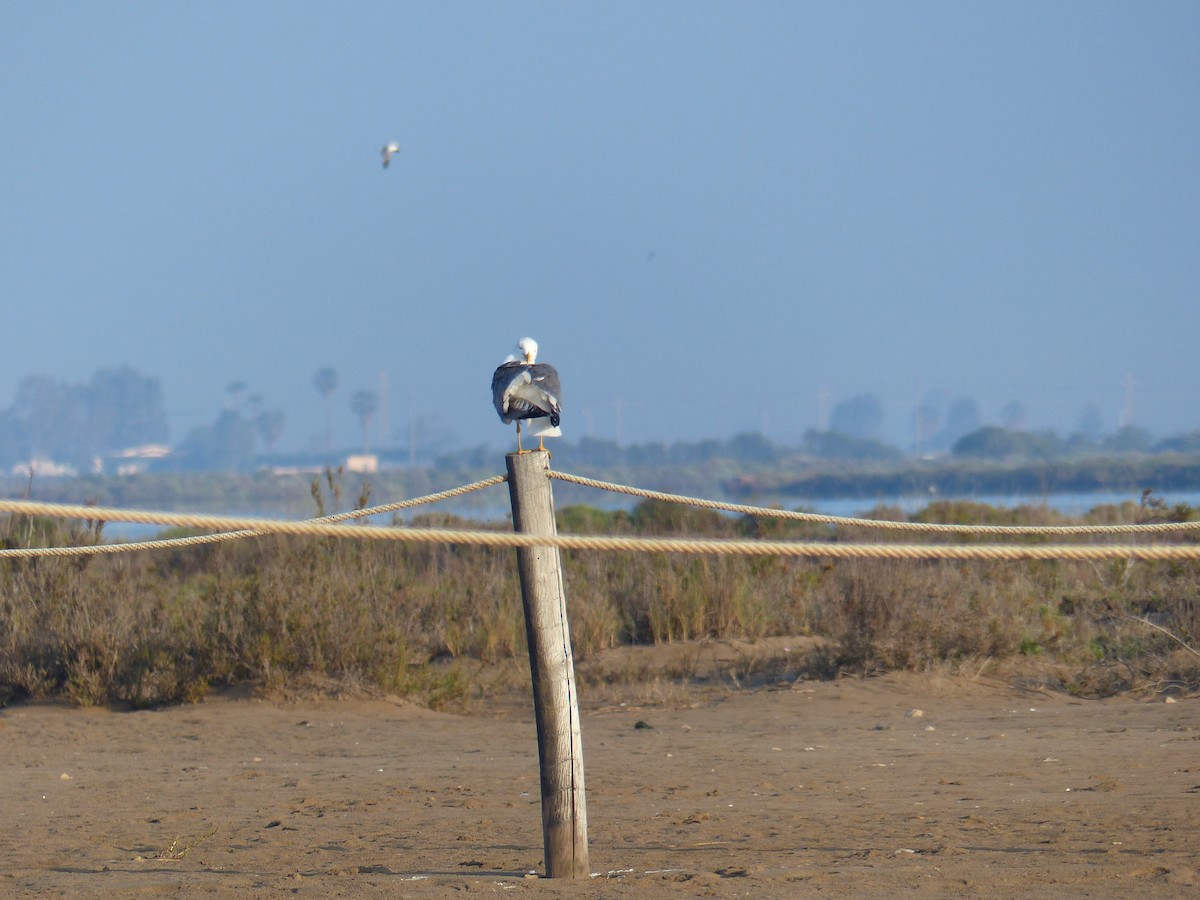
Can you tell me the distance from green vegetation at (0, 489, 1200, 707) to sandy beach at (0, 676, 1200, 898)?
292mm

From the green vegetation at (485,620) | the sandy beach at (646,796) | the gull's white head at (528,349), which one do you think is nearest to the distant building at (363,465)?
the green vegetation at (485,620)

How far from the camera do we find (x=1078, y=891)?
3.75 m

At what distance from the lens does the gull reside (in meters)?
4.25

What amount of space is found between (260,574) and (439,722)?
1988mm

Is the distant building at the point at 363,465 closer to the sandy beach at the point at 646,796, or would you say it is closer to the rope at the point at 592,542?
the sandy beach at the point at 646,796

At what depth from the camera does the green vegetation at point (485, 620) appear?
8.73 metres

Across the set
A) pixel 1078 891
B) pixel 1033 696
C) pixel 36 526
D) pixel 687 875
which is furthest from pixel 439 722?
pixel 36 526

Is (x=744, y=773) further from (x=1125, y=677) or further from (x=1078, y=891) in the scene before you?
(x=1125, y=677)

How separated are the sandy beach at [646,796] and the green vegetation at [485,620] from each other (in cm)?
29

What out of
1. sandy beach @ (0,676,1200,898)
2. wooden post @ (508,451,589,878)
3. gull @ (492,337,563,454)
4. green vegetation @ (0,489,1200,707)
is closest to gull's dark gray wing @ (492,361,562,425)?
gull @ (492,337,563,454)

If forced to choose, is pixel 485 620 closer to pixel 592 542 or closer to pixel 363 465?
pixel 592 542

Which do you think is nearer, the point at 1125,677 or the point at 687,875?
the point at 687,875

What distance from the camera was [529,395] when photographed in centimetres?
425

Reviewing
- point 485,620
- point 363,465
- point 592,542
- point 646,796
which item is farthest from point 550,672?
point 363,465
